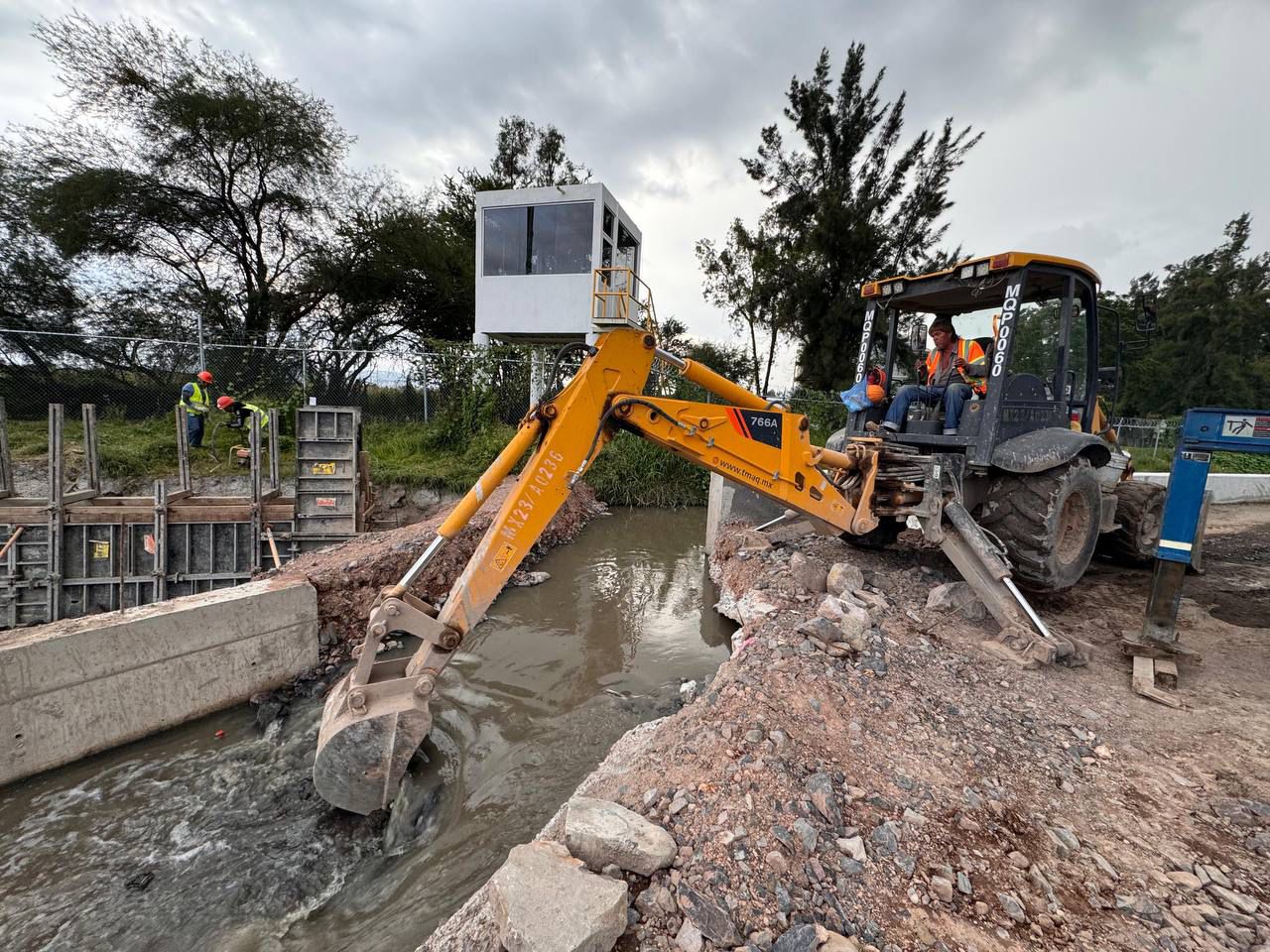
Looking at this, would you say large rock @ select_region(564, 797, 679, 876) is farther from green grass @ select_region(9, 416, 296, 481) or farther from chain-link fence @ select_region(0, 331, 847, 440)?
green grass @ select_region(9, 416, 296, 481)

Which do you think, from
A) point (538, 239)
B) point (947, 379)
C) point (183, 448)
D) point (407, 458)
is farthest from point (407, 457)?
point (947, 379)

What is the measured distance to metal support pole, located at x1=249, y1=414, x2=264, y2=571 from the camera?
20.9 feet

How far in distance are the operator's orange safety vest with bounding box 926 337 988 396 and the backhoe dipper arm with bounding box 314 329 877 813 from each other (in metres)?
1.74

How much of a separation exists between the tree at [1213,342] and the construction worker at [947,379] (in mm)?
33300

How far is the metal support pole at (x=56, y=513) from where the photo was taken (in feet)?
18.7

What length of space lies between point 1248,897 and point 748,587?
3350 millimetres

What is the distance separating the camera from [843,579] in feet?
14.5

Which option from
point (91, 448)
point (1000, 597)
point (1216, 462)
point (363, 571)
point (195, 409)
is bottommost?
point (363, 571)

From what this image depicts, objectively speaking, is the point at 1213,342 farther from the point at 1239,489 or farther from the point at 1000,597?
the point at 1000,597

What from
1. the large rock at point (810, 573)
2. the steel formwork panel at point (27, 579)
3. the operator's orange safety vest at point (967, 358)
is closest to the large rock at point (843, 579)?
→ the large rock at point (810, 573)

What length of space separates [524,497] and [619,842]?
174 cm

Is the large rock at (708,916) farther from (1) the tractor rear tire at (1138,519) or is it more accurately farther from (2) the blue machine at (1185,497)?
(1) the tractor rear tire at (1138,519)

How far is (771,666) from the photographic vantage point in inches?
125

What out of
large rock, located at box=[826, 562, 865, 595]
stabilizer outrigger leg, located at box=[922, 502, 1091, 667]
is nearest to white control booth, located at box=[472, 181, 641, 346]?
large rock, located at box=[826, 562, 865, 595]
